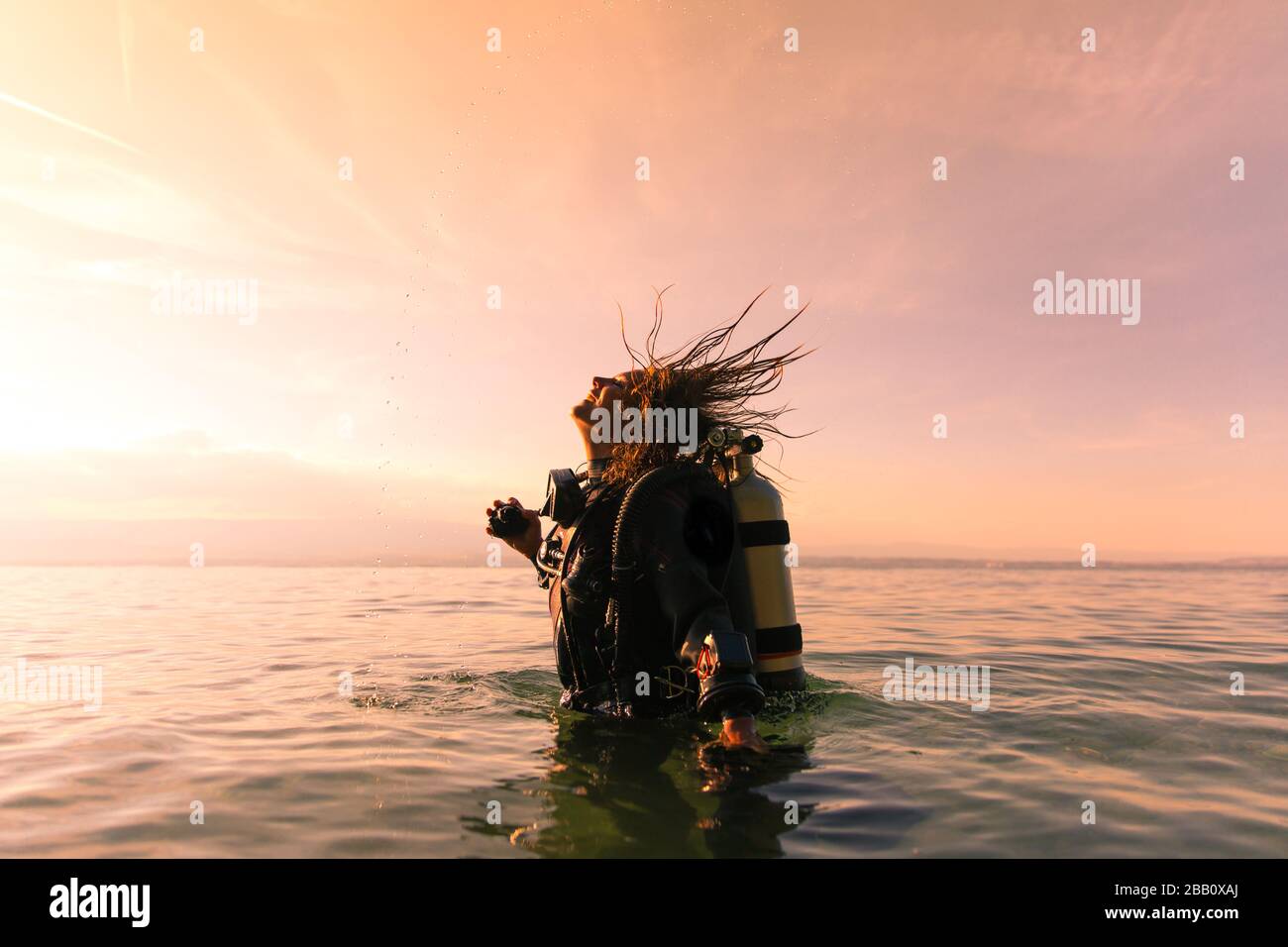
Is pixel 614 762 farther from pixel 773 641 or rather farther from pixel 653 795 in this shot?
pixel 773 641

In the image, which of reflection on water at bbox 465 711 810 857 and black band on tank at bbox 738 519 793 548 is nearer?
reflection on water at bbox 465 711 810 857

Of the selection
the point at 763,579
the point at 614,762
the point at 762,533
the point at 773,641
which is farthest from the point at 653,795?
the point at 762,533

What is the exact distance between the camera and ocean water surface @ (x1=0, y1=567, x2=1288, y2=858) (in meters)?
3.59

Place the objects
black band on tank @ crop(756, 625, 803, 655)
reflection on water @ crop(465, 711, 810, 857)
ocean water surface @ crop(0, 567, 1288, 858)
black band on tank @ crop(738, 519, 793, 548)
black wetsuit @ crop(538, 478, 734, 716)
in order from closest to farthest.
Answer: reflection on water @ crop(465, 711, 810, 857), ocean water surface @ crop(0, 567, 1288, 858), black wetsuit @ crop(538, 478, 734, 716), black band on tank @ crop(756, 625, 803, 655), black band on tank @ crop(738, 519, 793, 548)

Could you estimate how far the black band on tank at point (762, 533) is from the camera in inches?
192

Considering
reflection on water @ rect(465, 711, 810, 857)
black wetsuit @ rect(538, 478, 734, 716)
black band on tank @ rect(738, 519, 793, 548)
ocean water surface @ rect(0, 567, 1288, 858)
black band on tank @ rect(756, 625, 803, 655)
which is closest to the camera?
reflection on water @ rect(465, 711, 810, 857)

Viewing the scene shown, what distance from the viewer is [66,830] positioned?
3.72 meters

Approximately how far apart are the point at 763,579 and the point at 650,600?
73 centimetres

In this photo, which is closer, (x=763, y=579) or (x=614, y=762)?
(x=614, y=762)

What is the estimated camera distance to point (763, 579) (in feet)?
15.8

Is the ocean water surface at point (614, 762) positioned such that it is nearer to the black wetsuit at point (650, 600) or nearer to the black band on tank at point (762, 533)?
Answer: the black wetsuit at point (650, 600)

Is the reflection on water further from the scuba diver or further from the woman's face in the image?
the woman's face

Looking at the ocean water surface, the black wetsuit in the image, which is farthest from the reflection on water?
the black wetsuit
